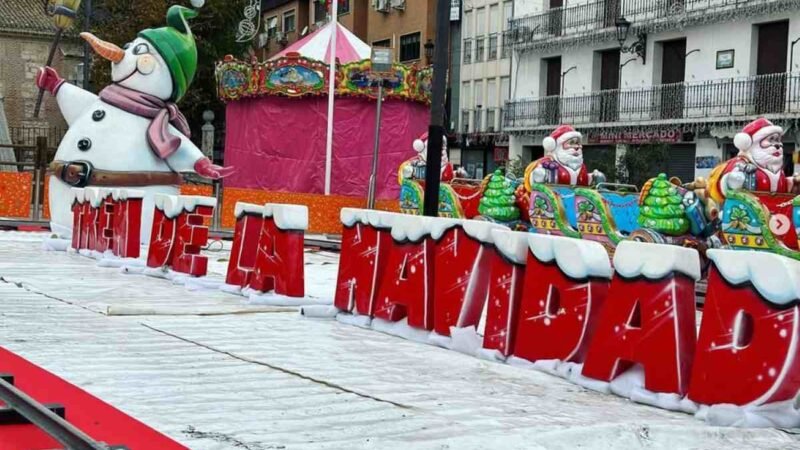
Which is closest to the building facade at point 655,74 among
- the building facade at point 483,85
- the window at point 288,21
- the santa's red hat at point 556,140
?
the building facade at point 483,85

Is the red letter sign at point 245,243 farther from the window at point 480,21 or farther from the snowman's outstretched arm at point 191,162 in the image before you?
the window at point 480,21

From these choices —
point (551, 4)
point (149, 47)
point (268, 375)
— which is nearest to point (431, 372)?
point (268, 375)

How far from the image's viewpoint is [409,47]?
4294 cm

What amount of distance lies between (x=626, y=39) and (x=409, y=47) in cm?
1345

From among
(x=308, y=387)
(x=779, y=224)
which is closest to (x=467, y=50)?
(x=779, y=224)

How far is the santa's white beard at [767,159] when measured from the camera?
13.4 meters

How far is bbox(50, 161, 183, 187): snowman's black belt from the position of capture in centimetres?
1795

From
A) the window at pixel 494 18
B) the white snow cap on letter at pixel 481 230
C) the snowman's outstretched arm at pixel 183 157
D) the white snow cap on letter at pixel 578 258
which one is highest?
the window at pixel 494 18

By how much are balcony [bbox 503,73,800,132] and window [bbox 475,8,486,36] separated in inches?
188

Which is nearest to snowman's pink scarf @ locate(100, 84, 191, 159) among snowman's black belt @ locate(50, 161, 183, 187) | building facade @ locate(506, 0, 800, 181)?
snowman's black belt @ locate(50, 161, 183, 187)

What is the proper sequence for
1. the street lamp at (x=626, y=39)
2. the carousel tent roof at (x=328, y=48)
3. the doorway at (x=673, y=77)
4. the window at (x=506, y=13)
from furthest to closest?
the window at (x=506, y=13)
the street lamp at (x=626, y=39)
the doorway at (x=673, y=77)
the carousel tent roof at (x=328, y=48)

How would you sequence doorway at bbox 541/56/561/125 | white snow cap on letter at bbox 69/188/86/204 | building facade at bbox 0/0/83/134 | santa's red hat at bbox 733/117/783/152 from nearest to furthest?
santa's red hat at bbox 733/117/783/152 → white snow cap on letter at bbox 69/188/86/204 → doorway at bbox 541/56/561/125 → building facade at bbox 0/0/83/134

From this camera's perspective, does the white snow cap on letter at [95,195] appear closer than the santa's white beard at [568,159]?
Yes

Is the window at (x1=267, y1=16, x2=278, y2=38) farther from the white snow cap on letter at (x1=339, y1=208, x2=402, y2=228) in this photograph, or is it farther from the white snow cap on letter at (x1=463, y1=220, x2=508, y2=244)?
the white snow cap on letter at (x1=463, y1=220, x2=508, y2=244)
